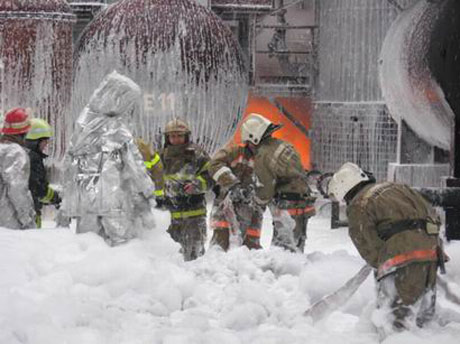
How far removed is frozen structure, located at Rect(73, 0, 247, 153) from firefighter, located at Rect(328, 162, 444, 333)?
6596 millimetres

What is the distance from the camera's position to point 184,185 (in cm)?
912

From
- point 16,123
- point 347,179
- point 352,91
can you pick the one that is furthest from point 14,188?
point 352,91

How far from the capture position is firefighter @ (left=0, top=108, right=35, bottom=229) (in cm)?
780

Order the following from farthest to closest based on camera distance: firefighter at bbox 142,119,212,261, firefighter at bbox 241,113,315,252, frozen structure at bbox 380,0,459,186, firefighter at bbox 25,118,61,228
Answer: frozen structure at bbox 380,0,459,186 < firefighter at bbox 142,119,212,261 < firefighter at bbox 241,113,315,252 < firefighter at bbox 25,118,61,228

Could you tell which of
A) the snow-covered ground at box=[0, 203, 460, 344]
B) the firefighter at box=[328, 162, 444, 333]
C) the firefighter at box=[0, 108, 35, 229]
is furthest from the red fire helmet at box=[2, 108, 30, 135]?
the firefighter at box=[328, 162, 444, 333]

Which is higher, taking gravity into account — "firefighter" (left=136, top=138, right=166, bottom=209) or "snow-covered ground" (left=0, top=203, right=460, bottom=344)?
"firefighter" (left=136, top=138, right=166, bottom=209)

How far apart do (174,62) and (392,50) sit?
303cm

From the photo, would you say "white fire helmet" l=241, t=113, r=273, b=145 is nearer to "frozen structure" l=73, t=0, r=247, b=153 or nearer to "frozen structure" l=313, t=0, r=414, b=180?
"frozen structure" l=73, t=0, r=247, b=153

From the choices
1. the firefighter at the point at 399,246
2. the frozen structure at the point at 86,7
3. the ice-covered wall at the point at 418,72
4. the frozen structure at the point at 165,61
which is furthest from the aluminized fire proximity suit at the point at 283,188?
the frozen structure at the point at 86,7

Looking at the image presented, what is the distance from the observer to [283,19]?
15.8m

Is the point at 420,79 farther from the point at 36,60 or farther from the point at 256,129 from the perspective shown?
the point at 36,60

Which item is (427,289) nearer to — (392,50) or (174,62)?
(392,50)

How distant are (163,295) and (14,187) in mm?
1897

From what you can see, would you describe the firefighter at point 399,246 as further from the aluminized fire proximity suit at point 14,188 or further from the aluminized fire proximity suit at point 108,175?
the aluminized fire proximity suit at point 14,188
